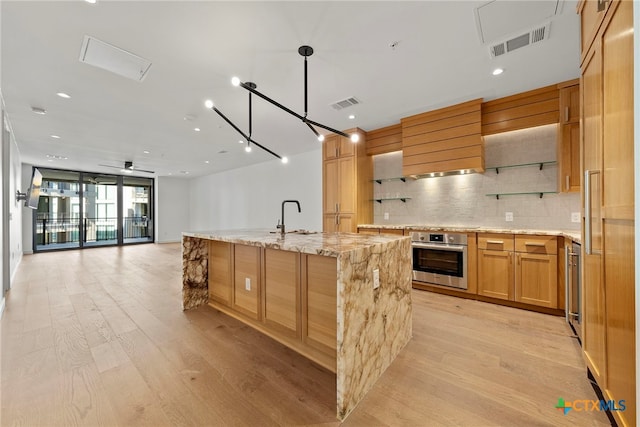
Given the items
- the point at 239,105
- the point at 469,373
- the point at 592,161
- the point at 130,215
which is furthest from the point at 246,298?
the point at 130,215

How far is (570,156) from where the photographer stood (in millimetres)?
2945

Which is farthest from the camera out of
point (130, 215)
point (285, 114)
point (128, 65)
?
point (130, 215)

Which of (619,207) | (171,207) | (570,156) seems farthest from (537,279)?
(171,207)

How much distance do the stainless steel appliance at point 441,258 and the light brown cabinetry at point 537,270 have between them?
22.8 inches

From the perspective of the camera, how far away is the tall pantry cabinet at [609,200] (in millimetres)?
1142

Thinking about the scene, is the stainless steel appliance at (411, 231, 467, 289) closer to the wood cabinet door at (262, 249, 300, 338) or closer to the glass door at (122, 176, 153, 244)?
the wood cabinet door at (262, 249, 300, 338)

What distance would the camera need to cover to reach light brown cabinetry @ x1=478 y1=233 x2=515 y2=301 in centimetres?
304

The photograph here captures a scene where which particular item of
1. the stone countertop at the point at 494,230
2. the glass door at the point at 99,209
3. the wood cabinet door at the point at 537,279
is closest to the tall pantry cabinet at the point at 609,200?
the stone countertop at the point at 494,230

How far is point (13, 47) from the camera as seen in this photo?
2211mm

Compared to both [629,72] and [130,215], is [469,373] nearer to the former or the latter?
[629,72]

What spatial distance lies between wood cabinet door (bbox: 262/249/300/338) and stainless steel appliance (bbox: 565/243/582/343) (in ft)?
8.35

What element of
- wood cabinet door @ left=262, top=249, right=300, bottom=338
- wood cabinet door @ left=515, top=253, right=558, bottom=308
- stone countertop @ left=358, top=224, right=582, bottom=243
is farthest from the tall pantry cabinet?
wood cabinet door @ left=262, top=249, right=300, bottom=338

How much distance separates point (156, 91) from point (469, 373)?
14.1ft

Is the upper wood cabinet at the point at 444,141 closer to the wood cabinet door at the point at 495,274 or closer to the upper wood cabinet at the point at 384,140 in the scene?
the upper wood cabinet at the point at 384,140
